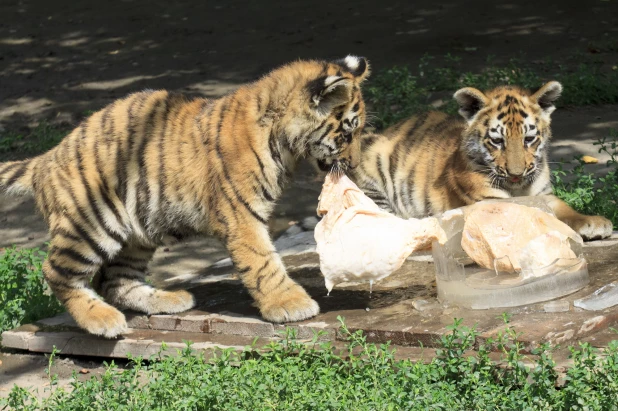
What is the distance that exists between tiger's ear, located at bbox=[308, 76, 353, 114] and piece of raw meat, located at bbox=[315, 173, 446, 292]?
50 centimetres

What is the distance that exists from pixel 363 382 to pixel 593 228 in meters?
2.23

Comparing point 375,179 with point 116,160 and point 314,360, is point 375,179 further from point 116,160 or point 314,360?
point 314,360

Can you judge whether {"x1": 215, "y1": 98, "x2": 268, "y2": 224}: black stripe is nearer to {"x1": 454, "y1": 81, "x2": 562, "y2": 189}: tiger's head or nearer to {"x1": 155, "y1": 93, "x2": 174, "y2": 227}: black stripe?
{"x1": 155, "y1": 93, "x2": 174, "y2": 227}: black stripe

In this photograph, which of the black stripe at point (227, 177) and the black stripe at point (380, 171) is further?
the black stripe at point (380, 171)

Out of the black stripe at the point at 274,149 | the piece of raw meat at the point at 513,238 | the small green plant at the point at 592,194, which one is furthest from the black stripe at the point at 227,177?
the small green plant at the point at 592,194

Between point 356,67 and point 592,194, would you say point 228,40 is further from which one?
point 356,67

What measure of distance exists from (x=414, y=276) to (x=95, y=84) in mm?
7022

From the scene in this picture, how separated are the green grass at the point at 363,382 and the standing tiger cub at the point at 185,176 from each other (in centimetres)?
64

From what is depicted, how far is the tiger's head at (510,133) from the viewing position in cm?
595

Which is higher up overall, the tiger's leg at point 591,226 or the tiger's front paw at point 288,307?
the tiger's front paw at point 288,307

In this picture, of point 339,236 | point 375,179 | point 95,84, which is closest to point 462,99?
point 375,179

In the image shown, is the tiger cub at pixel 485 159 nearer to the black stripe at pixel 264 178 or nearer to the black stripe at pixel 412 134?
the black stripe at pixel 412 134

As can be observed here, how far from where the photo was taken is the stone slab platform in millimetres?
4359

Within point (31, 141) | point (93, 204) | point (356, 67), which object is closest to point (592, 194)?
point (356, 67)
